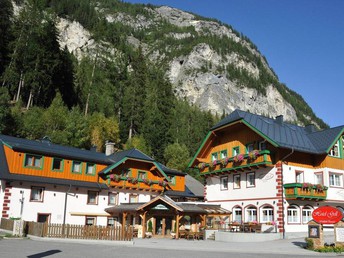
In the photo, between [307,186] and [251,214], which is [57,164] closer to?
[251,214]

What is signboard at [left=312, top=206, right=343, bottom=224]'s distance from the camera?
21500mm

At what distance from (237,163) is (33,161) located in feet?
58.9

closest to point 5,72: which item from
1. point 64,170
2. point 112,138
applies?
point 112,138

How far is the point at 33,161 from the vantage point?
31.6 metres

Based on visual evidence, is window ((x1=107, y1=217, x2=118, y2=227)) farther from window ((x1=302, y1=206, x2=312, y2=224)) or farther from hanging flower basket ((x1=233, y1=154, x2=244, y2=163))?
window ((x1=302, y1=206, x2=312, y2=224))

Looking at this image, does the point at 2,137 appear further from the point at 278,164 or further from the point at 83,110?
the point at 83,110

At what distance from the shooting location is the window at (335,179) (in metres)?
32.7

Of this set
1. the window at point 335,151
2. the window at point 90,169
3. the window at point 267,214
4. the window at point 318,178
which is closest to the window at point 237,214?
the window at point 267,214

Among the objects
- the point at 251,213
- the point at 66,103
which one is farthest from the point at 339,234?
the point at 66,103

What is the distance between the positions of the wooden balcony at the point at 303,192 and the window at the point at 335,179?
2.17m

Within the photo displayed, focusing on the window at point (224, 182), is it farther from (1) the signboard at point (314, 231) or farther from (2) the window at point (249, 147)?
(1) the signboard at point (314, 231)

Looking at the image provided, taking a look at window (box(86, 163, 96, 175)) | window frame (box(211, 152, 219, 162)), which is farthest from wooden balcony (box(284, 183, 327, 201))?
window (box(86, 163, 96, 175))

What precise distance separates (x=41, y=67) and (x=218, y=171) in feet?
120

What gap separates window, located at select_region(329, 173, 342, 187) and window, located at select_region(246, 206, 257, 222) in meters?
7.23
